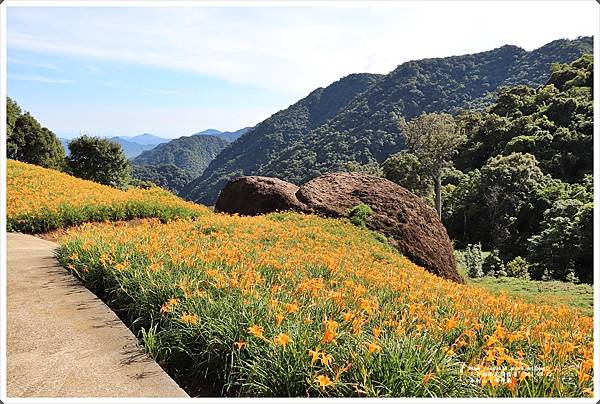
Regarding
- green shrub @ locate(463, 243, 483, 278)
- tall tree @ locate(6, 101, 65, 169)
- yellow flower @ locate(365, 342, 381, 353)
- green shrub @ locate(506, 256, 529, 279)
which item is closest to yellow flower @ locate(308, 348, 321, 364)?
yellow flower @ locate(365, 342, 381, 353)

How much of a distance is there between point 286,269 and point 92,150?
71.7ft

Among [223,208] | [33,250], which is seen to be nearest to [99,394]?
[33,250]

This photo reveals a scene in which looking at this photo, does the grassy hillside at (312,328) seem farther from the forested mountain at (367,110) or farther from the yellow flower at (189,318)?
the forested mountain at (367,110)

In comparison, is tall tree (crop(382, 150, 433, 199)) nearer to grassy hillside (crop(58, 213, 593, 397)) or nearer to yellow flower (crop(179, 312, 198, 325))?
grassy hillside (crop(58, 213, 593, 397))

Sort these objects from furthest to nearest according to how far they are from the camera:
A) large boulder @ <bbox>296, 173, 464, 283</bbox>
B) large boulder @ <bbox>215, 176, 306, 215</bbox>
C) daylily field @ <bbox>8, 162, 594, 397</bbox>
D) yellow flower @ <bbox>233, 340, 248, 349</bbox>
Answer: large boulder @ <bbox>215, 176, 306, 215</bbox>, large boulder @ <bbox>296, 173, 464, 283</bbox>, yellow flower @ <bbox>233, 340, 248, 349</bbox>, daylily field @ <bbox>8, 162, 594, 397</bbox>

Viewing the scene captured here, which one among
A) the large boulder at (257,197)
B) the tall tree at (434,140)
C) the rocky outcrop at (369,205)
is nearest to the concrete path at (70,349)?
the large boulder at (257,197)

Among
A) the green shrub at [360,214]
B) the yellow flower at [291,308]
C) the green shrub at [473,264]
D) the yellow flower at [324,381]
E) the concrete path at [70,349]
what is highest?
the yellow flower at [291,308]

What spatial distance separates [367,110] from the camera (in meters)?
73.4

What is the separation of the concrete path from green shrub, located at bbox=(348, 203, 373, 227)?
6.72 meters

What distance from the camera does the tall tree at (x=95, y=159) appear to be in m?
23.8

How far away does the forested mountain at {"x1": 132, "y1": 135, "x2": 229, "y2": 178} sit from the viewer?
161125 mm

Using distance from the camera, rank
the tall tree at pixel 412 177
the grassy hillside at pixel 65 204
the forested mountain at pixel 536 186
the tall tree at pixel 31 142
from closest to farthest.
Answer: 1. the grassy hillside at pixel 65 204
2. the forested mountain at pixel 536 186
3. the tall tree at pixel 31 142
4. the tall tree at pixel 412 177

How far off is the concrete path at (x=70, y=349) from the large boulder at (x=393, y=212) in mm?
7116

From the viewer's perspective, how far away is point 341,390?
2.46 m
